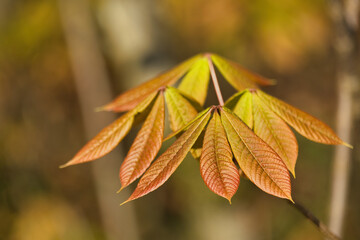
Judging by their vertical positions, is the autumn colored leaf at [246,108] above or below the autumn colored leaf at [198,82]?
below

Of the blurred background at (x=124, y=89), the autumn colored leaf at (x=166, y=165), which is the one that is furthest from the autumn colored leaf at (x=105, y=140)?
the blurred background at (x=124, y=89)

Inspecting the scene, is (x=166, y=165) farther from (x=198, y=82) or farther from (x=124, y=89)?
(x=124, y=89)

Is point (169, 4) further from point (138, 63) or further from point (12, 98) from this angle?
point (12, 98)

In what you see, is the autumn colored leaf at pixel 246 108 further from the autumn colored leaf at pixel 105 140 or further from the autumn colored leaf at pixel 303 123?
the autumn colored leaf at pixel 105 140

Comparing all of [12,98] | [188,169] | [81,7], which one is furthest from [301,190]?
[12,98]

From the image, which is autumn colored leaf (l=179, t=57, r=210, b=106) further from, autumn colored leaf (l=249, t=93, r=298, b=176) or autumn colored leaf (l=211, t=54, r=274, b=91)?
autumn colored leaf (l=249, t=93, r=298, b=176)

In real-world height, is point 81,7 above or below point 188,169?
above

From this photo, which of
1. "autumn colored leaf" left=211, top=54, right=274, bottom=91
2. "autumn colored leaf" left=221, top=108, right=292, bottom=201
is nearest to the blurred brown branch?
"autumn colored leaf" left=211, top=54, right=274, bottom=91
